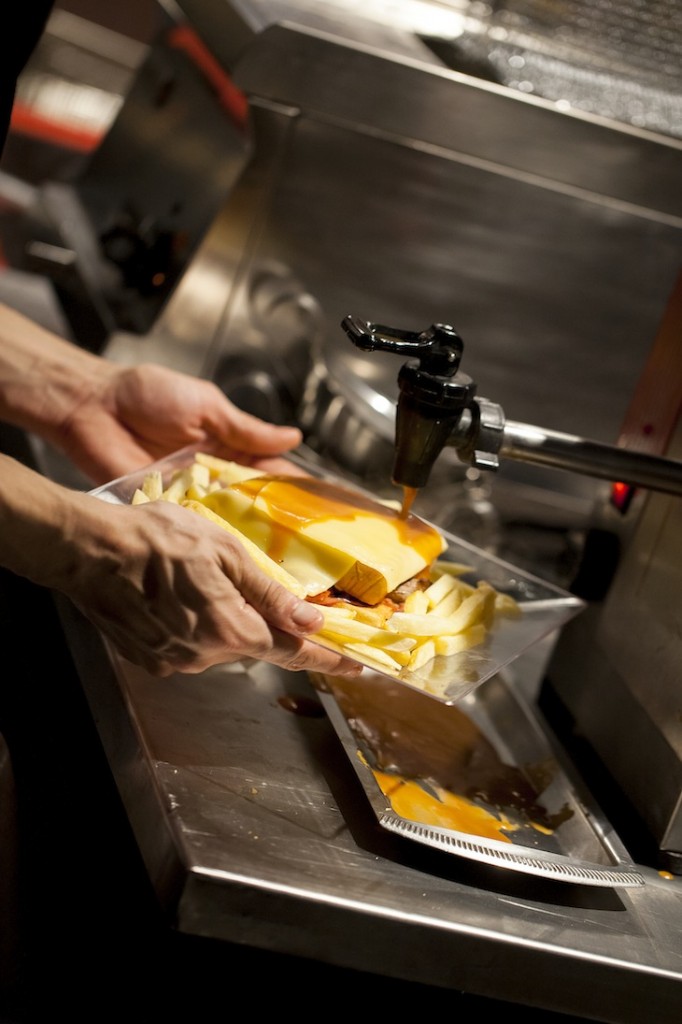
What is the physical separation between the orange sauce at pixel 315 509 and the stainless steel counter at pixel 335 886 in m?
0.27

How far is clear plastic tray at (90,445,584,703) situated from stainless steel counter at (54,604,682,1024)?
0.18m

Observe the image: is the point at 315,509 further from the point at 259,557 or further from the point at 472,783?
the point at 472,783

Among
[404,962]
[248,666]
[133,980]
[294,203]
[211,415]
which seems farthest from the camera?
[294,203]

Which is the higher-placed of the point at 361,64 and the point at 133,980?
the point at 361,64

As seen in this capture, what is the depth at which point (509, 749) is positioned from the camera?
157cm

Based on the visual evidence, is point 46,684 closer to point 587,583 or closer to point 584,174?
point 587,583

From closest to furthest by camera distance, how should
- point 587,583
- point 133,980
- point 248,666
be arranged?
point 133,980
point 248,666
point 587,583

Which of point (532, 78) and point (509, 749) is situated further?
point (532, 78)

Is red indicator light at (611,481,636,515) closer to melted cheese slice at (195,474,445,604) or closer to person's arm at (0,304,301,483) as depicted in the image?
melted cheese slice at (195,474,445,604)

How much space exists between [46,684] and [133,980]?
22.5 inches

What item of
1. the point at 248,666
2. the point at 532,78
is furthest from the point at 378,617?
the point at 532,78

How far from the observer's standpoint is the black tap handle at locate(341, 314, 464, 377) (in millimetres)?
1229

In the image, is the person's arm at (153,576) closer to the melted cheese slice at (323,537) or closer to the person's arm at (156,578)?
the person's arm at (156,578)

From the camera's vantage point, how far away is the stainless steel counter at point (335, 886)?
1.06 m
